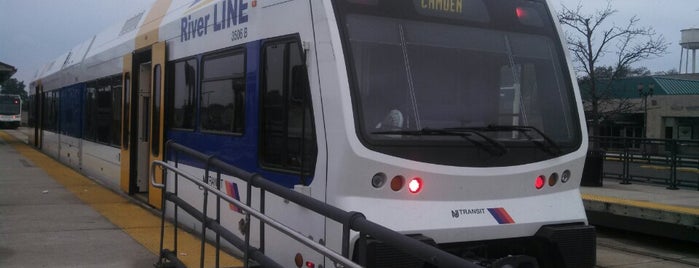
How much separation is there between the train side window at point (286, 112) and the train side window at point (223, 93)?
1.71 feet

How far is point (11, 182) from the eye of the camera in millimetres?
13297

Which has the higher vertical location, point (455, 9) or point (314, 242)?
point (455, 9)

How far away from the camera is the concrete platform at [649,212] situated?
895 centimetres

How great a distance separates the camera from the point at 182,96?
300 inches

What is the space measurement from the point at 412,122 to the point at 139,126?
20.5 feet

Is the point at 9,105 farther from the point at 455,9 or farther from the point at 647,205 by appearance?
the point at 455,9

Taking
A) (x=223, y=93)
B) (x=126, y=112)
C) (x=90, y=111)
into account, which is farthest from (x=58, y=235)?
(x=90, y=111)

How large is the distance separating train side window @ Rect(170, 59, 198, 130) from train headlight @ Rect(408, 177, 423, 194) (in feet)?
11.1

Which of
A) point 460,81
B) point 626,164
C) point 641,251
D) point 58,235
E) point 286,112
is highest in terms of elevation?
point 460,81

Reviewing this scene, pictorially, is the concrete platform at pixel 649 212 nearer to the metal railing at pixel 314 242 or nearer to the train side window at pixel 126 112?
the metal railing at pixel 314 242

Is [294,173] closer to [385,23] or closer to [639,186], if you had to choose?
[385,23]

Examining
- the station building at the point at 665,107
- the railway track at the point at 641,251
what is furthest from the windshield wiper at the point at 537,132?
the station building at the point at 665,107

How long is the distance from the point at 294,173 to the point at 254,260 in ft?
2.47

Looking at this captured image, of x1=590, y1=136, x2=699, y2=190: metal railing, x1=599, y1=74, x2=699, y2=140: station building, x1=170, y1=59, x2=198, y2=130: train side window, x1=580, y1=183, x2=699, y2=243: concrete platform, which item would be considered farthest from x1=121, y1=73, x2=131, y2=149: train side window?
x1=599, y1=74, x2=699, y2=140: station building
